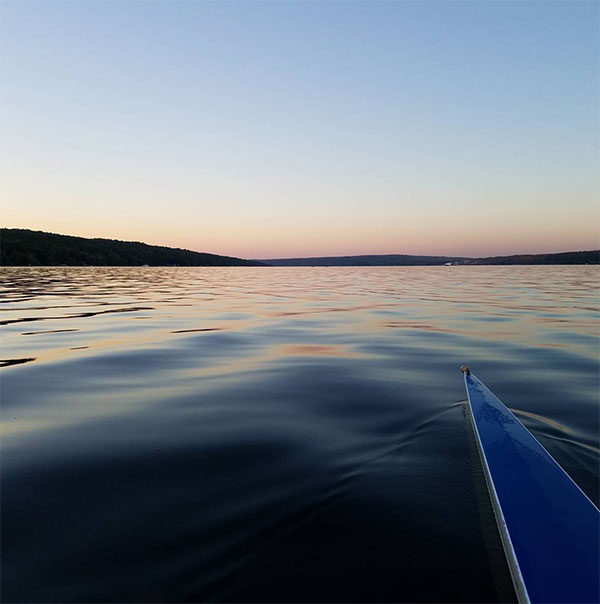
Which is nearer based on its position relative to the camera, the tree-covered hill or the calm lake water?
the calm lake water

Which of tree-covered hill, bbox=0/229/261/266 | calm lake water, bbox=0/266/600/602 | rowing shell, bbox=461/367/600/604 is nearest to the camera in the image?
rowing shell, bbox=461/367/600/604

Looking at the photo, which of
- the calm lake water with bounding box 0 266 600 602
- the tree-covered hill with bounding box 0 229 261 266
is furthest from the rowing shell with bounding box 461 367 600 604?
the tree-covered hill with bounding box 0 229 261 266

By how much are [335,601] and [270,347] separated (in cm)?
783

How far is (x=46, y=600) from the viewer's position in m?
2.38

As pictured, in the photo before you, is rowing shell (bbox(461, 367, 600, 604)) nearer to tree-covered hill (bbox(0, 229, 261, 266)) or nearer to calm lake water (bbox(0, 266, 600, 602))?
calm lake water (bbox(0, 266, 600, 602))

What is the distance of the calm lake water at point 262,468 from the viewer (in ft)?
8.52

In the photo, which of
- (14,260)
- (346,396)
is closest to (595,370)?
(346,396)

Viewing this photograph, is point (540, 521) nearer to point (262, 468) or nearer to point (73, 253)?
point (262, 468)

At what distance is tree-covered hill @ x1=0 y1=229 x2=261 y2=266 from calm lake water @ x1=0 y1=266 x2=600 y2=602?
109543mm

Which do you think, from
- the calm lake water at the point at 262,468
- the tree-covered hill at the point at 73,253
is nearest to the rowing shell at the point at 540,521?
the calm lake water at the point at 262,468

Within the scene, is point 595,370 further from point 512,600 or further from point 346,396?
point 512,600

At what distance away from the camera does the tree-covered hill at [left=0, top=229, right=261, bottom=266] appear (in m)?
101

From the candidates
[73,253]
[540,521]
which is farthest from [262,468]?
[73,253]

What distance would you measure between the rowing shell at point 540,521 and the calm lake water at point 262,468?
18 centimetres
